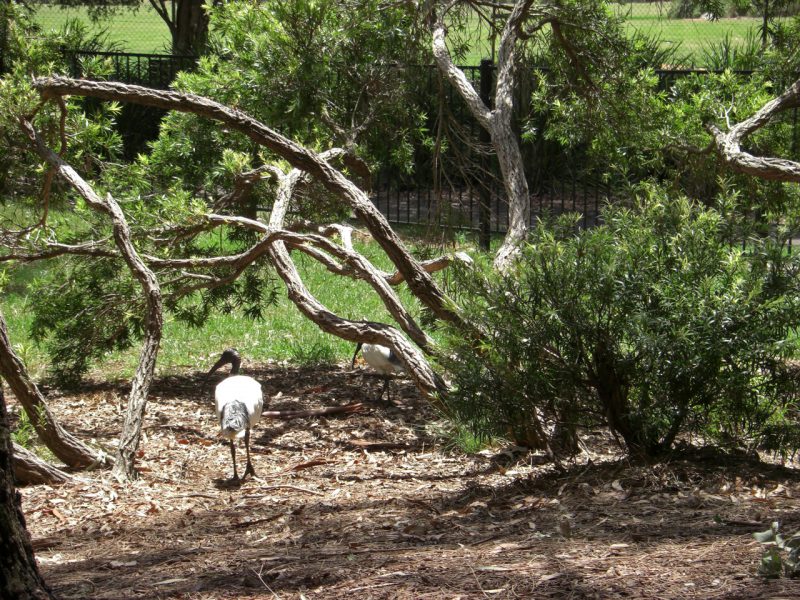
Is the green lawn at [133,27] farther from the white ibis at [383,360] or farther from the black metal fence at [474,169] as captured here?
the white ibis at [383,360]

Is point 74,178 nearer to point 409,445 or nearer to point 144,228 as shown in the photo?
point 144,228

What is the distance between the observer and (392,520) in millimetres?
4812

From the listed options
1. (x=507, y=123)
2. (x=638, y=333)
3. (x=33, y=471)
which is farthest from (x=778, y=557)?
(x=507, y=123)

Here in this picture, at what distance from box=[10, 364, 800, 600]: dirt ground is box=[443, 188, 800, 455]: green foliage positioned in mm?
318

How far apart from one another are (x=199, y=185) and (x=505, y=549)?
5.15 metres

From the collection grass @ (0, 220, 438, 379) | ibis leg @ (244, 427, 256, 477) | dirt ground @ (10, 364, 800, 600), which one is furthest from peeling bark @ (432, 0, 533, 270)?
grass @ (0, 220, 438, 379)

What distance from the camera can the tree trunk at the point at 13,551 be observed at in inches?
110

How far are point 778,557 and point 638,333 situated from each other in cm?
151

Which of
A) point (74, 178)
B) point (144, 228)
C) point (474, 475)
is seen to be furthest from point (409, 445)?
point (74, 178)

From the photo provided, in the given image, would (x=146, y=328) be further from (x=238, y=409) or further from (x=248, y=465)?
(x=248, y=465)

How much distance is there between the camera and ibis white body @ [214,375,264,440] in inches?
236

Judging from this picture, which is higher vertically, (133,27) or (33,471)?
(133,27)

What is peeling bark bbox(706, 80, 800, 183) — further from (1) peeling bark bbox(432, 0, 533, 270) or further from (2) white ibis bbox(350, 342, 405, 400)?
(2) white ibis bbox(350, 342, 405, 400)

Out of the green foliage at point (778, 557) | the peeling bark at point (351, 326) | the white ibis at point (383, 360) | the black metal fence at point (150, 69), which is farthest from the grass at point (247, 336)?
the green foliage at point (778, 557)
